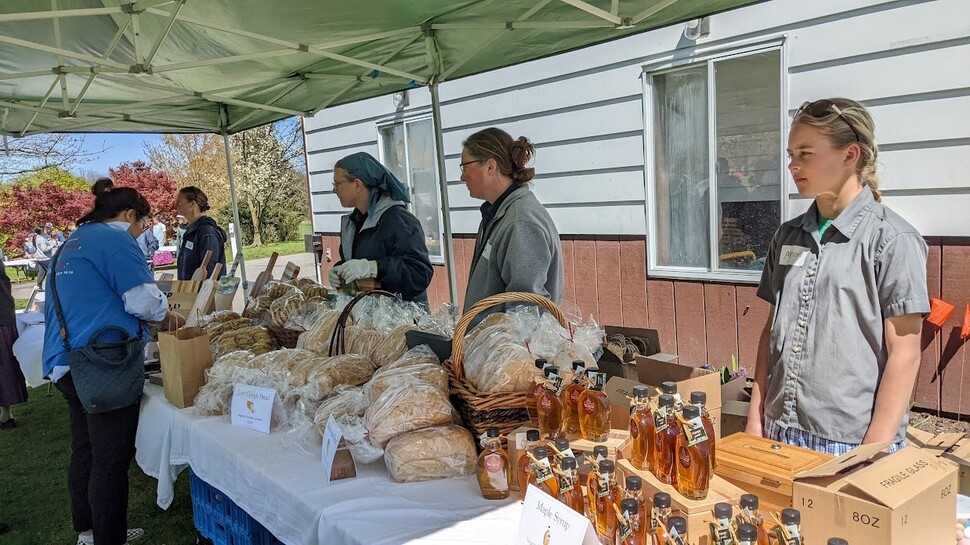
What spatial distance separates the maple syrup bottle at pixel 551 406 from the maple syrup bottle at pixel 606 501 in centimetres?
40

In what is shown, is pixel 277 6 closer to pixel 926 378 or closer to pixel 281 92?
pixel 281 92

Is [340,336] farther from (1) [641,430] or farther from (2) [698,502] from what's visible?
(2) [698,502]

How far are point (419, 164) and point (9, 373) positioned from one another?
4252 millimetres

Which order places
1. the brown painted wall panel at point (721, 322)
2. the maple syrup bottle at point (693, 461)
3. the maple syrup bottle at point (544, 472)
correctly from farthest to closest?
the brown painted wall panel at point (721, 322) < the maple syrup bottle at point (544, 472) < the maple syrup bottle at point (693, 461)

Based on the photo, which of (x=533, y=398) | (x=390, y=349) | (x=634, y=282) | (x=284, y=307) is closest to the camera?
(x=533, y=398)

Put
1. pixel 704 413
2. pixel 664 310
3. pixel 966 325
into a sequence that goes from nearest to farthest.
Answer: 1. pixel 704 413
2. pixel 966 325
3. pixel 664 310

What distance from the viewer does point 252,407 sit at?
2.18m

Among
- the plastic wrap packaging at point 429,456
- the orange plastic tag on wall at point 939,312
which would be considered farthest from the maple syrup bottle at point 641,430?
the orange plastic tag on wall at point 939,312

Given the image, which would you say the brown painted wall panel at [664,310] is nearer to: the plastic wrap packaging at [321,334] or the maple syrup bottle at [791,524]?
the plastic wrap packaging at [321,334]

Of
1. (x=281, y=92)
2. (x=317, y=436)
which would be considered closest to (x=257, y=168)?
(x=281, y=92)

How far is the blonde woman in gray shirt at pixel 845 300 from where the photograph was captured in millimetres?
1530

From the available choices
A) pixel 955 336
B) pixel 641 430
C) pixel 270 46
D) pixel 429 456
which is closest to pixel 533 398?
pixel 429 456

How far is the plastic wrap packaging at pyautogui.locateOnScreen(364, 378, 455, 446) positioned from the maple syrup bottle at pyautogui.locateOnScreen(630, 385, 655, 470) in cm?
63

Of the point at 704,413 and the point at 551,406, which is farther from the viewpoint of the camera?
the point at 551,406
